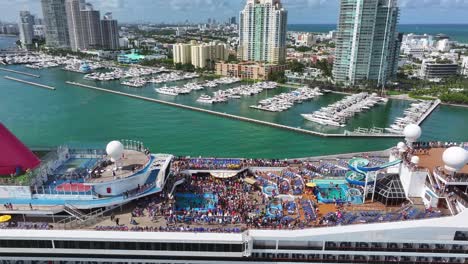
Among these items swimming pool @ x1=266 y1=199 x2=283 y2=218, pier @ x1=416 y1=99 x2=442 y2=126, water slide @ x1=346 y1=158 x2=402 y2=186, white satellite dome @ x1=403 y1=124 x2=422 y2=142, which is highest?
white satellite dome @ x1=403 y1=124 x2=422 y2=142

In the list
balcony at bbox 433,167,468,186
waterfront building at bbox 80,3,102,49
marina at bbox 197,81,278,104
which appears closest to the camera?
balcony at bbox 433,167,468,186

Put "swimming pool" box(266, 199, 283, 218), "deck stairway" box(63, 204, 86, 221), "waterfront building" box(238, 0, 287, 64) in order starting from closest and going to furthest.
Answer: "deck stairway" box(63, 204, 86, 221), "swimming pool" box(266, 199, 283, 218), "waterfront building" box(238, 0, 287, 64)

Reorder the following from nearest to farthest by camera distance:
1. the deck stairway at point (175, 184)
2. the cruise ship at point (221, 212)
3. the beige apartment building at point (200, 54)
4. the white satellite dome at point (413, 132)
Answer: the cruise ship at point (221, 212) → the deck stairway at point (175, 184) → the white satellite dome at point (413, 132) → the beige apartment building at point (200, 54)

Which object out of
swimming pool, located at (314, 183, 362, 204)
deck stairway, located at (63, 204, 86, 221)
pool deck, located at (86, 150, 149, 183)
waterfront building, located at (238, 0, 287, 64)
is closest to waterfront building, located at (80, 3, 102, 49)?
waterfront building, located at (238, 0, 287, 64)

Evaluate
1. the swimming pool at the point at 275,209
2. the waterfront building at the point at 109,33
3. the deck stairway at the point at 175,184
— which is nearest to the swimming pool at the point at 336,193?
the swimming pool at the point at 275,209

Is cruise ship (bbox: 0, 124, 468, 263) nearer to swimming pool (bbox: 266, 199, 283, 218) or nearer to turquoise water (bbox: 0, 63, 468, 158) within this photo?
swimming pool (bbox: 266, 199, 283, 218)

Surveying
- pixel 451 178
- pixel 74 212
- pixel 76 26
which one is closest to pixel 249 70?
pixel 451 178

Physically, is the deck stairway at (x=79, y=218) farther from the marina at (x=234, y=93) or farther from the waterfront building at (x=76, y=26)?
the waterfront building at (x=76, y=26)
